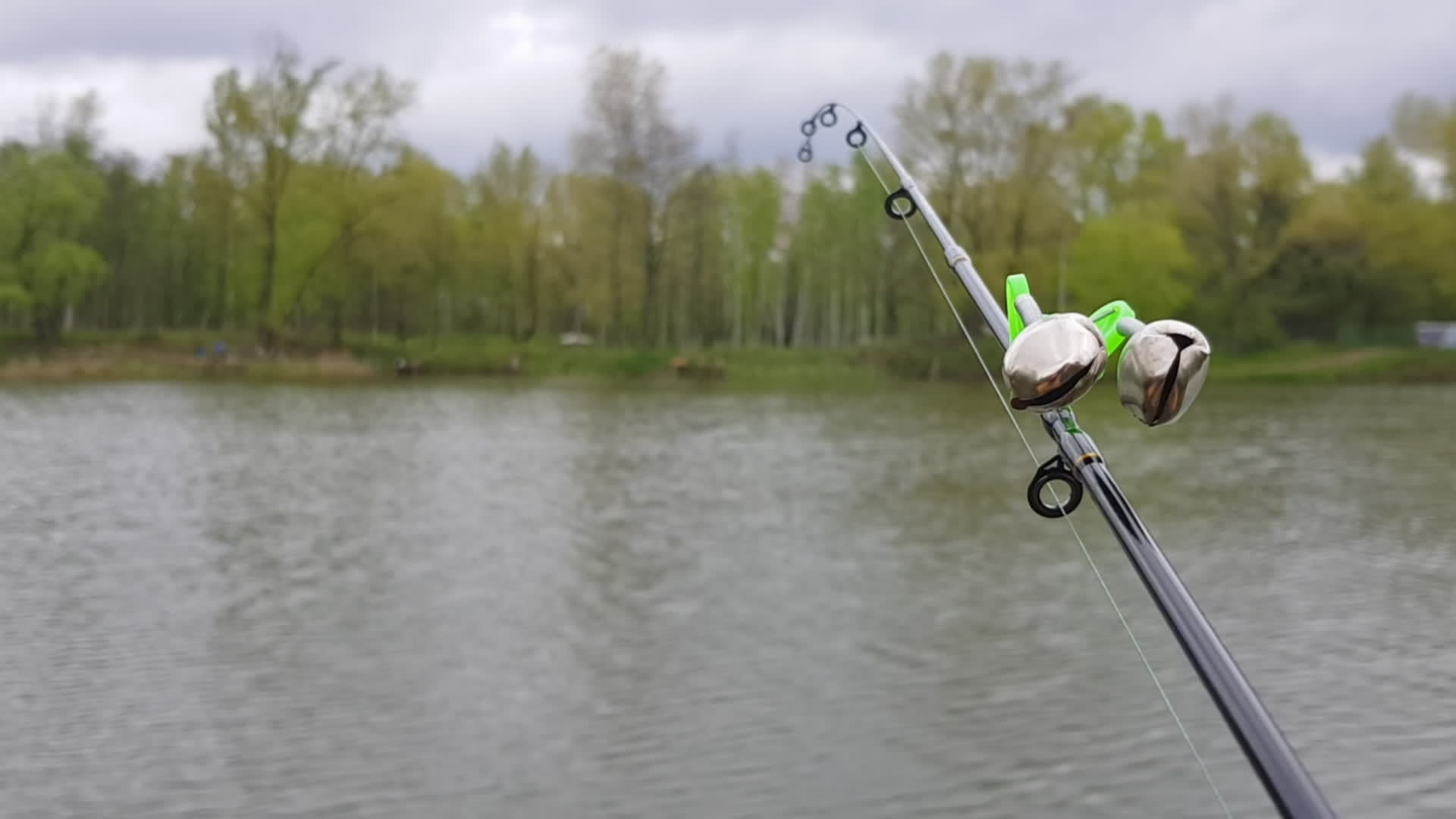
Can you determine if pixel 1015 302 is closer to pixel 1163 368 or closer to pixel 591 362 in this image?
pixel 1163 368

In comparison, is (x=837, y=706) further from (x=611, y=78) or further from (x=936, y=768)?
(x=611, y=78)

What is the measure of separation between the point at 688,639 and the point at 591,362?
47.5 meters

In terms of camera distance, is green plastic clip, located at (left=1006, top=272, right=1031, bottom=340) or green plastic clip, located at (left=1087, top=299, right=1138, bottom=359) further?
green plastic clip, located at (left=1006, top=272, right=1031, bottom=340)

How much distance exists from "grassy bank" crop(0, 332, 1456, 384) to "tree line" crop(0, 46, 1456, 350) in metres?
2.30

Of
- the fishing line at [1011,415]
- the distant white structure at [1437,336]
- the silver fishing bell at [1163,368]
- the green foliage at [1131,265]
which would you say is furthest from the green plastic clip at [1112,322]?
the distant white structure at [1437,336]

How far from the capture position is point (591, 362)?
57344 millimetres

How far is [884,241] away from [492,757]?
202 feet

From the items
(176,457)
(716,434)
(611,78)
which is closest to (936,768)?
(176,457)

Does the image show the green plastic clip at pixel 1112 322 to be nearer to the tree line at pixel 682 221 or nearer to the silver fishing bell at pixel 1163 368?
the silver fishing bell at pixel 1163 368

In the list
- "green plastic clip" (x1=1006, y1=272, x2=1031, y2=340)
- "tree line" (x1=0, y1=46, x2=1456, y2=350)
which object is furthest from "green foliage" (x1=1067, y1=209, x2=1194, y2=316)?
"green plastic clip" (x1=1006, y1=272, x2=1031, y2=340)

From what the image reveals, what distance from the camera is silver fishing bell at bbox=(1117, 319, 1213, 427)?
262 centimetres

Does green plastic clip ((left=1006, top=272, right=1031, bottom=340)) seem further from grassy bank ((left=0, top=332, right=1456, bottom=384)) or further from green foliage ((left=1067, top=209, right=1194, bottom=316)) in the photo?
green foliage ((left=1067, top=209, right=1194, bottom=316))

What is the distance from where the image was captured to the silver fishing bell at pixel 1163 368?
8.61 ft

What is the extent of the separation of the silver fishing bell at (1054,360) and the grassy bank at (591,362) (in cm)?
5017
